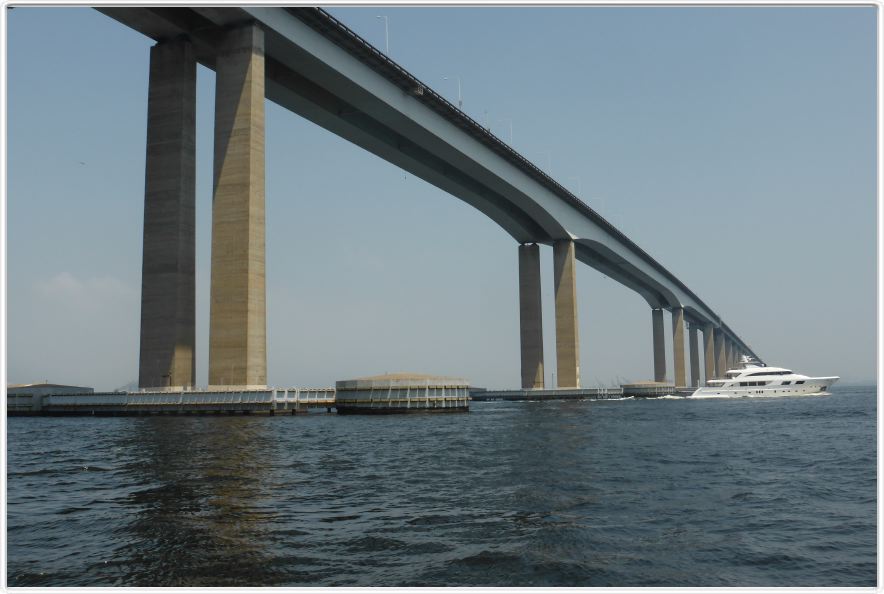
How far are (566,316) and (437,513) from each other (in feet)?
318

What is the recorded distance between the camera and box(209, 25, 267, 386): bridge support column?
53.4 meters

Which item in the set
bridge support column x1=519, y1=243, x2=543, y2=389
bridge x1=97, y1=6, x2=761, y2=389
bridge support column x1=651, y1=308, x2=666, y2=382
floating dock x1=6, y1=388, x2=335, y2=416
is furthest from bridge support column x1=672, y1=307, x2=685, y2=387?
floating dock x1=6, y1=388, x2=335, y2=416

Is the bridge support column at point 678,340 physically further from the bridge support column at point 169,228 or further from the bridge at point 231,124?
the bridge support column at point 169,228

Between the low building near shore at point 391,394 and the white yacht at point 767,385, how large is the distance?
5400 cm

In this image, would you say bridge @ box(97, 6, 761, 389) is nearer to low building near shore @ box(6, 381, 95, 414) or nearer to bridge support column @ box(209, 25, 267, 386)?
bridge support column @ box(209, 25, 267, 386)

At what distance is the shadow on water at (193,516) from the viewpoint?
12180 millimetres

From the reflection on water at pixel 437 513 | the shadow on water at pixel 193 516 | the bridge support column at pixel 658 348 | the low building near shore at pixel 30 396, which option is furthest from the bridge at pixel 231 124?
the bridge support column at pixel 658 348

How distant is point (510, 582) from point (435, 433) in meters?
29.3

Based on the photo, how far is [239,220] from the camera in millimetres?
54250

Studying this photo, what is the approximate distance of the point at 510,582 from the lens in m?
11.7

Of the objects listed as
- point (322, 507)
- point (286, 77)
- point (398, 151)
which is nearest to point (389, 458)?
point (322, 507)

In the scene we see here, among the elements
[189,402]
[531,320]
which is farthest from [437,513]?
[531,320]

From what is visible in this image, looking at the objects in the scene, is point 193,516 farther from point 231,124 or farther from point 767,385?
point 767,385

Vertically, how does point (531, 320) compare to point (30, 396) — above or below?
above
